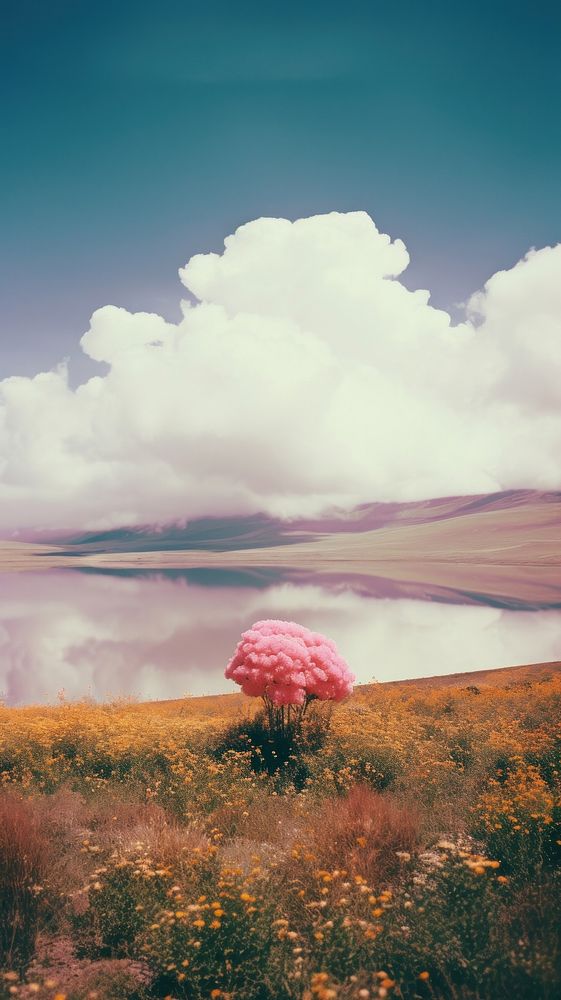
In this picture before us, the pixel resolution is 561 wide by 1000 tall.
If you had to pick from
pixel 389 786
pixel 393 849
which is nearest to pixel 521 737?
pixel 389 786

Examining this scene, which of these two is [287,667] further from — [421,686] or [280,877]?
[421,686]

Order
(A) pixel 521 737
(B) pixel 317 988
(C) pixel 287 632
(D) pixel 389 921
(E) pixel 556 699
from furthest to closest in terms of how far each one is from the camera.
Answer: (E) pixel 556 699 → (C) pixel 287 632 → (A) pixel 521 737 → (D) pixel 389 921 → (B) pixel 317 988

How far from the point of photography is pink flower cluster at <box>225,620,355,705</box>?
425 inches

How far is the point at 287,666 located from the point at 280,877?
5595mm

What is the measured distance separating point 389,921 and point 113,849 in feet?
9.82

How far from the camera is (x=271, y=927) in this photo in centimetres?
422

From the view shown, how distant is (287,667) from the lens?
1078cm

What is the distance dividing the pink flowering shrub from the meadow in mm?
1349

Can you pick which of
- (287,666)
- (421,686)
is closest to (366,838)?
(287,666)

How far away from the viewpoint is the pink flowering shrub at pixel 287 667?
425 inches

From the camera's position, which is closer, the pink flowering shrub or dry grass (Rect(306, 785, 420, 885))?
dry grass (Rect(306, 785, 420, 885))

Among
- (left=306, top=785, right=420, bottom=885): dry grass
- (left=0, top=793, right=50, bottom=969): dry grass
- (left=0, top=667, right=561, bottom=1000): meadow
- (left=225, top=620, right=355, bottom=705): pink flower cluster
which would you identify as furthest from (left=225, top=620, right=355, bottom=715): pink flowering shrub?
(left=0, top=793, right=50, bottom=969): dry grass

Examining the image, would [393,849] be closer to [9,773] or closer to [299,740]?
[299,740]

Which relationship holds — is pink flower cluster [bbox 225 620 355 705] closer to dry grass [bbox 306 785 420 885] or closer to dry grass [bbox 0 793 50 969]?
dry grass [bbox 306 785 420 885]
